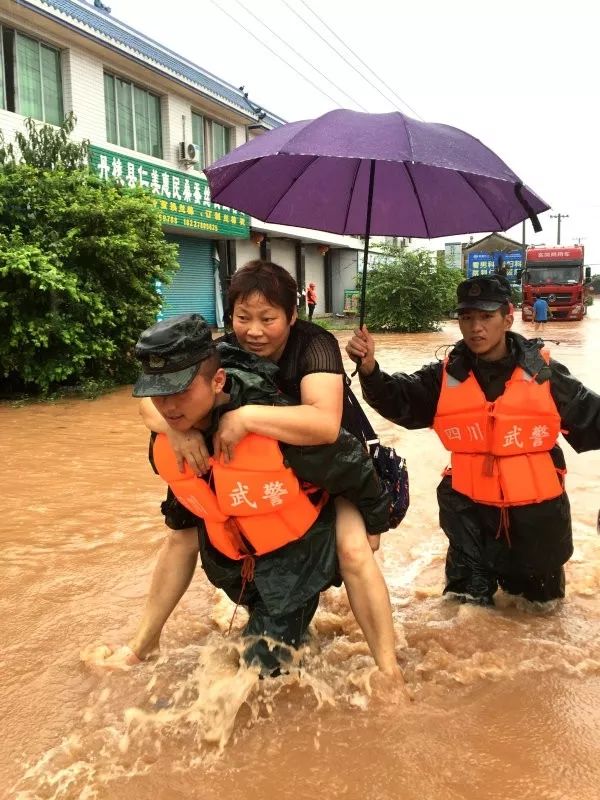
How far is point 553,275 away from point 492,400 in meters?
26.8

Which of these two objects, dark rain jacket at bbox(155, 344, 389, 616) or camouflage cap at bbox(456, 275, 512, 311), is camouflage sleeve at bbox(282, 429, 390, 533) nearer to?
dark rain jacket at bbox(155, 344, 389, 616)

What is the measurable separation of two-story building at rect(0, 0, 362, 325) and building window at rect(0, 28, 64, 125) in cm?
2

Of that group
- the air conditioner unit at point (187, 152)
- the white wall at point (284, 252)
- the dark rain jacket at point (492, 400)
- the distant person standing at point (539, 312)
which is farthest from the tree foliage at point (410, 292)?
the dark rain jacket at point (492, 400)

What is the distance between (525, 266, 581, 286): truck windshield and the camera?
1089 inches

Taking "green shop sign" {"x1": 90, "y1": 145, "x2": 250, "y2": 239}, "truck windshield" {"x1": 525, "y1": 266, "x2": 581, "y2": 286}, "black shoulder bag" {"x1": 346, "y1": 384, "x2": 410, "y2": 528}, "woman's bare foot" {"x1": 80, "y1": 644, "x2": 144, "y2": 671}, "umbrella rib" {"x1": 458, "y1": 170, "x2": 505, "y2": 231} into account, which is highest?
"green shop sign" {"x1": 90, "y1": 145, "x2": 250, "y2": 239}

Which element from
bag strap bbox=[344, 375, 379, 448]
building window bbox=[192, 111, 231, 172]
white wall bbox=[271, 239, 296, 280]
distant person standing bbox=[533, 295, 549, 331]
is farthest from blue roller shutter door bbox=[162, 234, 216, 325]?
bag strap bbox=[344, 375, 379, 448]

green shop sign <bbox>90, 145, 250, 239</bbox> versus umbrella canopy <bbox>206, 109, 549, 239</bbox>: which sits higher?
green shop sign <bbox>90, 145, 250, 239</bbox>

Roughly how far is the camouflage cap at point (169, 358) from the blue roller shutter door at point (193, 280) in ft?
55.4

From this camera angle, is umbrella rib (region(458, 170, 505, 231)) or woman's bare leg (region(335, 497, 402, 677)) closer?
woman's bare leg (region(335, 497, 402, 677))

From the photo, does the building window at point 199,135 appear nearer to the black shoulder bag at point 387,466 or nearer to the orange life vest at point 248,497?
the black shoulder bag at point 387,466

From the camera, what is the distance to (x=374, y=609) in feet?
8.45

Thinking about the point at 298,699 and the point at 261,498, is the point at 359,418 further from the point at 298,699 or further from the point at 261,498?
the point at 298,699

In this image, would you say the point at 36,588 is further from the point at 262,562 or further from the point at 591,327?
the point at 591,327

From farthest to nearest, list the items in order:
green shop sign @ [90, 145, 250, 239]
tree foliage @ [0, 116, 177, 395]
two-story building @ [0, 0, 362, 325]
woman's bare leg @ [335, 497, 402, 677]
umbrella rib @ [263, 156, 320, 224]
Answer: green shop sign @ [90, 145, 250, 239] → two-story building @ [0, 0, 362, 325] → tree foliage @ [0, 116, 177, 395] → umbrella rib @ [263, 156, 320, 224] → woman's bare leg @ [335, 497, 402, 677]
